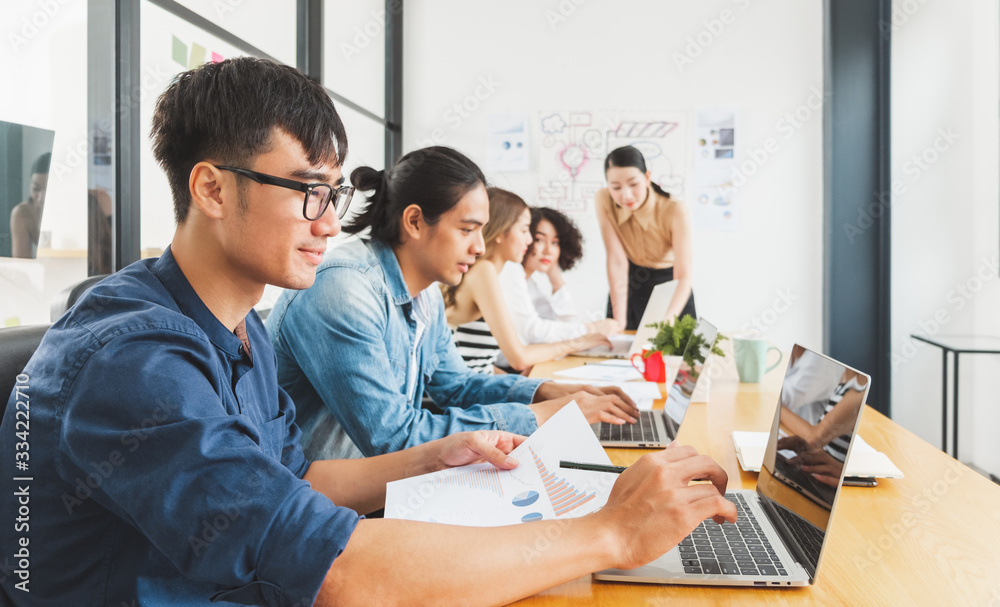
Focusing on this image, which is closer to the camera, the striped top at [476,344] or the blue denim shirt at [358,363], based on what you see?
the blue denim shirt at [358,363]

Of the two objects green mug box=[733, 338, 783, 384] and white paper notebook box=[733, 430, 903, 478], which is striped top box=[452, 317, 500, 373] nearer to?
green mug box=[733, 338, 783, 384]

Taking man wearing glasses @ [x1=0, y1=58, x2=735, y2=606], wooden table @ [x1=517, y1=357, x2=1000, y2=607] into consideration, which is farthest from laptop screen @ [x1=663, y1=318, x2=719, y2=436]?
man wearing glasses @ [x1=0, y1=58, x2=735, y2=606]

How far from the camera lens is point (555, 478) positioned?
3.09 ft

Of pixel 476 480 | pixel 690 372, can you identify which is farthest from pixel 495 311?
pixel 476 480

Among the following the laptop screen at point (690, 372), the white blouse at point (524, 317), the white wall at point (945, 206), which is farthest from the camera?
the white blouse at point (524, 317)

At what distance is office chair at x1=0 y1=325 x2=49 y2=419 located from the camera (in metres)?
0.72

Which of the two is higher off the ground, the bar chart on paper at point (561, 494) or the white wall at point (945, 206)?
the white wall at point (945, 206)

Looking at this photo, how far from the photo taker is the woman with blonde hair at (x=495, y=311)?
2.34m

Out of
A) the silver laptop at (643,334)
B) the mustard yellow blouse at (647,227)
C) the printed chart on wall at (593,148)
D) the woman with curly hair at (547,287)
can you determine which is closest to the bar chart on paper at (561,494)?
the silver laptop at (643,334)

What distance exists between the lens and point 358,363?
1.19 metres

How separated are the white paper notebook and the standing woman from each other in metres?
2.58

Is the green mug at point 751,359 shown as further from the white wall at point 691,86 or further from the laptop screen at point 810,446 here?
the white wall at point 691,86

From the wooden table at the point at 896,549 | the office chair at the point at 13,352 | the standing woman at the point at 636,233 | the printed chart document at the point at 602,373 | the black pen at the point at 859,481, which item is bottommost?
the wooden table at the point at 896,549

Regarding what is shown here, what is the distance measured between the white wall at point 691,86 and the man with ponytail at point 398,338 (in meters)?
2.49
